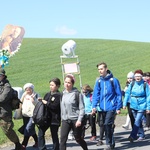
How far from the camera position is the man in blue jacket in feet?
25.7

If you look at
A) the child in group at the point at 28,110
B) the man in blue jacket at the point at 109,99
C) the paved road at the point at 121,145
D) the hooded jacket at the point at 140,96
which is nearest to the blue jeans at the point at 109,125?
the man in blue jacket at the point at 109,99

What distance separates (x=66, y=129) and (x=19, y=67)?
99.1ft

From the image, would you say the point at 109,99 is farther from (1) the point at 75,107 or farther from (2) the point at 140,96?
(1) the point at 75,107

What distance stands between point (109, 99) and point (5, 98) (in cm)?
205

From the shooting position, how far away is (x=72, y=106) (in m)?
6.85

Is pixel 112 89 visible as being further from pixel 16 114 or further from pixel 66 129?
pixel 16 114

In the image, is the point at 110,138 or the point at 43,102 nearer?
the point at 43,102

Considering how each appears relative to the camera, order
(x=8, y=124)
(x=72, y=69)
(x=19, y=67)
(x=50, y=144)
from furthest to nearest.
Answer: (x=19, y=67) < (x=72, y=69) < (x=50, y=144) < (x=8, y=124)

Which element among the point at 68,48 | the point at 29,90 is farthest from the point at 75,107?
the point at 68,48

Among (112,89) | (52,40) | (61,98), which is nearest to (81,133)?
(61,98)

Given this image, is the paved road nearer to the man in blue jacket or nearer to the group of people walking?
the group of people walking

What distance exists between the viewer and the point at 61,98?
706 centimetres

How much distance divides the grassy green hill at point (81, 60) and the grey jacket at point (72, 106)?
19.6m

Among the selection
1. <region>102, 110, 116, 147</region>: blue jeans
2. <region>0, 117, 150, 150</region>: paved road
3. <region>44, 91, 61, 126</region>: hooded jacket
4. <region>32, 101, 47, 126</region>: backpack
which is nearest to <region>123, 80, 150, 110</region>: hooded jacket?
<region>0, 117, 150, 150</region>: paved road
